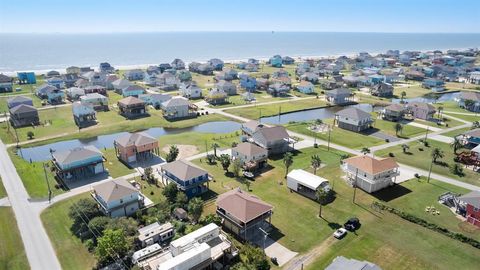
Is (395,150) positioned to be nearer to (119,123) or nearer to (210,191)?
(210,191)

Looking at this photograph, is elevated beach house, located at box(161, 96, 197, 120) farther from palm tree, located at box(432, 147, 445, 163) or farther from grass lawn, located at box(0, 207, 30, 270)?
palm tree, located at box(432, 147, 445, 163)

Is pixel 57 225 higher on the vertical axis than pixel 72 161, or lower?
lower

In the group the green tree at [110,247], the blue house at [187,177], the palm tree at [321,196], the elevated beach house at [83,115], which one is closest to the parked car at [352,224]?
the palm tree at [321,196]

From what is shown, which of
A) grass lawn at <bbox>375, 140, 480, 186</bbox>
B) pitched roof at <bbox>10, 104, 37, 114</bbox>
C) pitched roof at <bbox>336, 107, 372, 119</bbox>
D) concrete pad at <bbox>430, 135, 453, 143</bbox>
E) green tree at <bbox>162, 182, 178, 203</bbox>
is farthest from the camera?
pitched roof at <bbox>10, 104, 37, 114</bbox>

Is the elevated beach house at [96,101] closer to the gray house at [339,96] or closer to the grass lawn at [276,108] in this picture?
the grass lawn at [276,108]

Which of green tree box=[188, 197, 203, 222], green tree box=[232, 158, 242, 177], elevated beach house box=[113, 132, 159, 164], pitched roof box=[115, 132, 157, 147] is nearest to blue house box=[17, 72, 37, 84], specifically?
elevated beach house box=[113, 132, 159, 164]

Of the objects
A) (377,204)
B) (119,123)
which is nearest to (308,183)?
(377,204)
